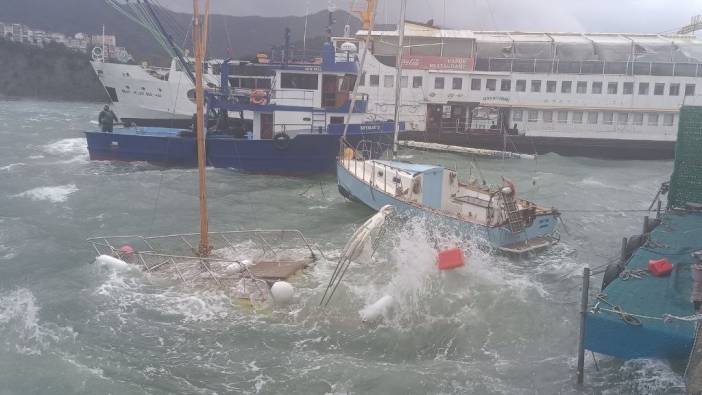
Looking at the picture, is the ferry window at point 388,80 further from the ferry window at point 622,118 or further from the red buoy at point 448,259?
the red buoy at point 448,259

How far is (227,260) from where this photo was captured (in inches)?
539

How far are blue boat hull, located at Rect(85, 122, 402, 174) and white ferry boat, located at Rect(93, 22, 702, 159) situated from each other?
1138cm

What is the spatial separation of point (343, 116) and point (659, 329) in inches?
965

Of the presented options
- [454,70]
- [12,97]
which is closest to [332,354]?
[454,70]

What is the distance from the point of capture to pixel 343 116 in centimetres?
3216

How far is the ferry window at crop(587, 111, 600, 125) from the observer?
142ft

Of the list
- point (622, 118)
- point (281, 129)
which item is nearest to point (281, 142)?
point (281, 129)

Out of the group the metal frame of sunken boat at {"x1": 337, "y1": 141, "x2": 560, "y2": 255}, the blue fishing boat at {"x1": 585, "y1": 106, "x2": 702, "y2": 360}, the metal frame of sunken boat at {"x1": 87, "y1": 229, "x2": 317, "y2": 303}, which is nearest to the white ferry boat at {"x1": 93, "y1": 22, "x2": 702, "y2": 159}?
the metal frame of sunken boat at {"x1": 337, "y1": 141, "x2": 560, "y2": 255}

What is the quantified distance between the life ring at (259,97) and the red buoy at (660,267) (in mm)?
23568

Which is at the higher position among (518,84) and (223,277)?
(518,84)

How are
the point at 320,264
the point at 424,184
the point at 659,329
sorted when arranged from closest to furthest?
the point at 659,329 → the point at 320,264 → the point at 424,184

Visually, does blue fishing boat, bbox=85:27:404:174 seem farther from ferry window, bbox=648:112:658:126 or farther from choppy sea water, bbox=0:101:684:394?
ferry window, bbox=648:112:658:126

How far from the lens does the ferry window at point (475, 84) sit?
43750 millimetres

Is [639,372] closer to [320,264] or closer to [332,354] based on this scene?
[332,354]
